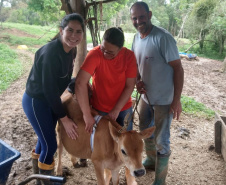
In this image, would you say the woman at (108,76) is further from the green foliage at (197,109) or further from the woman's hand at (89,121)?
the green foliage at (197,109)

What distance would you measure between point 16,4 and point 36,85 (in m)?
49.3

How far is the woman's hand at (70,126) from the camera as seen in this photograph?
2.72 metres

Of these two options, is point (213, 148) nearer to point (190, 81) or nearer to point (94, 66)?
point (94, 66)

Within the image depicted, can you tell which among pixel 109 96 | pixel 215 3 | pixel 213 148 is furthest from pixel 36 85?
pixel 215 3

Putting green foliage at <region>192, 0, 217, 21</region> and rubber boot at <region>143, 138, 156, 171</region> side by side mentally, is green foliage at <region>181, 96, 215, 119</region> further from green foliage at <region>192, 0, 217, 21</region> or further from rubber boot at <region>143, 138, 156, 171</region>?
green foliage at <region>192, 0, 217, 21</region>

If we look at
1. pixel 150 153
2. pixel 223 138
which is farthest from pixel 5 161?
pixel 223 138

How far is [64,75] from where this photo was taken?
253 centimetres

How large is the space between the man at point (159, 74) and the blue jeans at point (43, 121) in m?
1.32

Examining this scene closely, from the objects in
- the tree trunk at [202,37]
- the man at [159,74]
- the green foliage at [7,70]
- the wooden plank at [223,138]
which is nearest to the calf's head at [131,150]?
the man at [159,74]

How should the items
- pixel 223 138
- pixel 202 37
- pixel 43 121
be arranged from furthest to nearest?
pixel 202 37 < pixel 223 138 < pixel 43 121

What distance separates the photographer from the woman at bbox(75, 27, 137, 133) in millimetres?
2586

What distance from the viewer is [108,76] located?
9.05ft

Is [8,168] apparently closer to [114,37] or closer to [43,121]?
[43,121]

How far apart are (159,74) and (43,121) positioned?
161 centimetres
